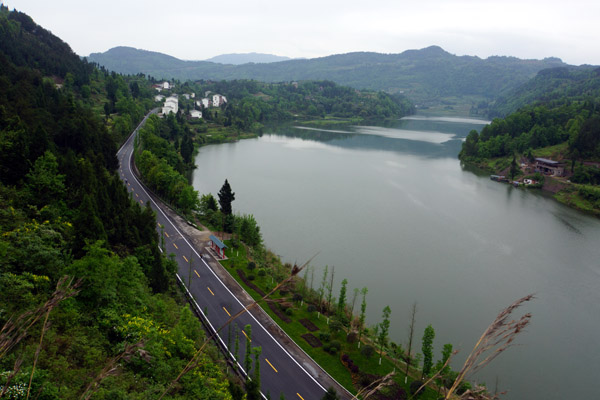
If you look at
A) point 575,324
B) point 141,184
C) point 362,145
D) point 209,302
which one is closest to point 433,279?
point 575,324

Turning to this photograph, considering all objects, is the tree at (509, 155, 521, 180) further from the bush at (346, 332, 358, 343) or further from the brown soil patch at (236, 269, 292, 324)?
the bush at (346, 332, 358, 343)

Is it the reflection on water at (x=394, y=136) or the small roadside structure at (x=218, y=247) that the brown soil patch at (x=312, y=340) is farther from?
the reflection on water at (x=394, y=136)

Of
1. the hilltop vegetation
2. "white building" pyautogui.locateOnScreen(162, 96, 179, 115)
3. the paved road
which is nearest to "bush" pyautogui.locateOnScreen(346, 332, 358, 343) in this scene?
the paved road

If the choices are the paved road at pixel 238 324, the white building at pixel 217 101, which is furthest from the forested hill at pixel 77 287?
the white building at pixel 217 101

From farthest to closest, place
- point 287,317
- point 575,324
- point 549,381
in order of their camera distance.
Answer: point 575,324 → point 287,317 → point 549,381

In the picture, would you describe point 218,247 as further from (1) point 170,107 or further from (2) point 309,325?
(1) point 170,107

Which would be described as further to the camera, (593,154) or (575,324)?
(593,154)

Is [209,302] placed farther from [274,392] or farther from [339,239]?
[339,239]
